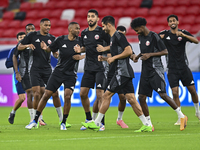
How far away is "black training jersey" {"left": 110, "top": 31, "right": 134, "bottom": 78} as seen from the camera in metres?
7.32

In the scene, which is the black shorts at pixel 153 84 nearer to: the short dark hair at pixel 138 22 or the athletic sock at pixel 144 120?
the athletic sock at pixel 144 120

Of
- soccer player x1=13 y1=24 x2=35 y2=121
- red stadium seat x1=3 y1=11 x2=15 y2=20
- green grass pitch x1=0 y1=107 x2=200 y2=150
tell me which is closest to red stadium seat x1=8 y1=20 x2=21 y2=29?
red stadium seat x1=3 y1=11 x2=15 y2=20

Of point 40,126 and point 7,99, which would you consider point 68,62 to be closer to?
point 40,126

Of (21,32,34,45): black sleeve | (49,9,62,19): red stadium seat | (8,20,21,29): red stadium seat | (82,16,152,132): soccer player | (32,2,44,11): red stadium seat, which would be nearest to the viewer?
(82,16,152,132): soccer player

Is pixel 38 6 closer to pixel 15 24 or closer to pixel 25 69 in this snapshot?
pixel 15 24

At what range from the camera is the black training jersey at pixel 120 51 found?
24.0 ft

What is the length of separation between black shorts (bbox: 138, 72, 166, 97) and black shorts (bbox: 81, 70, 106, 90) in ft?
2.74

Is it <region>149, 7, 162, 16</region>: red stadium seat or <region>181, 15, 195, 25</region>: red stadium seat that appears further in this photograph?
<region>149, 7, 162, 16</region>: red stadium seat

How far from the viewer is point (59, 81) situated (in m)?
8.32

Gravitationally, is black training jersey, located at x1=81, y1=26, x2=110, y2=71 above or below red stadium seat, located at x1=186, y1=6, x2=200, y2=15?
below

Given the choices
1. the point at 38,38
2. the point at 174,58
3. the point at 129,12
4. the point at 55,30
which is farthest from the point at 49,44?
the point at 129,12

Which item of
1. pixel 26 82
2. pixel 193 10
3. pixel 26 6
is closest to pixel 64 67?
pixel 26 82

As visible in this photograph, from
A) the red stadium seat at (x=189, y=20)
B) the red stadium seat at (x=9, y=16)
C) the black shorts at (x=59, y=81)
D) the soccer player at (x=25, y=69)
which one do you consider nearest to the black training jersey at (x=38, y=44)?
the soccer player at (x=25, y=69)

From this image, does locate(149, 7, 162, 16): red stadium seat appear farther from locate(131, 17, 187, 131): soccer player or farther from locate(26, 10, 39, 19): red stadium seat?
locate(131, 17, 187, 131): soccer player
